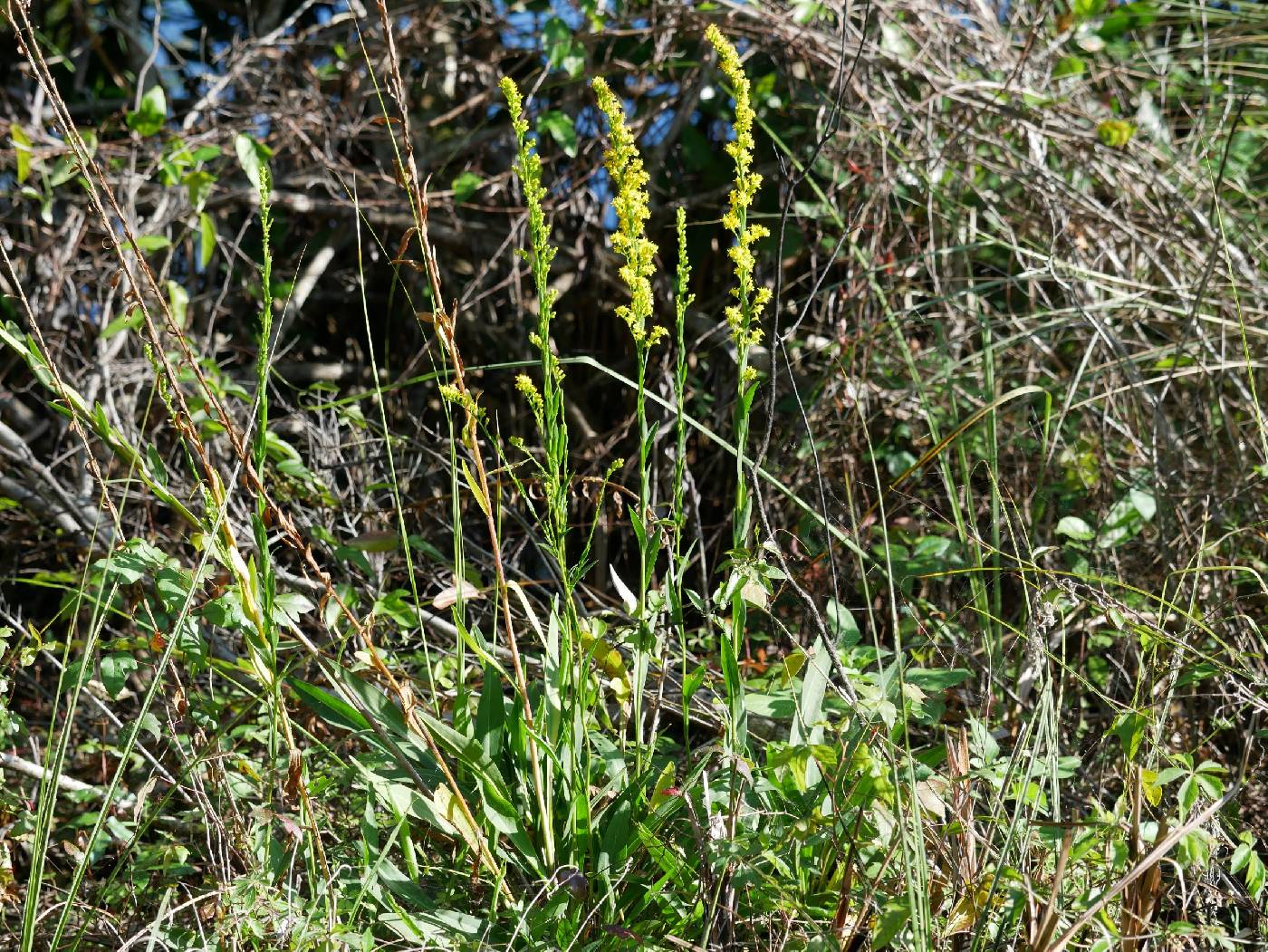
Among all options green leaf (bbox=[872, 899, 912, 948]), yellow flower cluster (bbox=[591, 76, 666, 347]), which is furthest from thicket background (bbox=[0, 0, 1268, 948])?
yellow flower cluster (bbox=[591, 76, 666, 347])

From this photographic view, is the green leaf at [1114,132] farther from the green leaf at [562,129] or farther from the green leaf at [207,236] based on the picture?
the green leaf at [207,236]

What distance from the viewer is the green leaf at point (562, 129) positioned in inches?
94.8

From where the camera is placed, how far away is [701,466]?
8.03ft

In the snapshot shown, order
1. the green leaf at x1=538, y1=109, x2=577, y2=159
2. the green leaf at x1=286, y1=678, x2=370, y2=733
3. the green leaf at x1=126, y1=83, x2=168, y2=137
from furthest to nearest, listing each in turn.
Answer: the green leaf at x1=538, y1=109, x2=577, y2=159, the green leaf at x1=126, y1=83, x2=168, y2=137, the green leaf at x1=286, y1=678, x2=370, y2=733

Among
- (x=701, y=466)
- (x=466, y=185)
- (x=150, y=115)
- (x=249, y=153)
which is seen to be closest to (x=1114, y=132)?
(x=701, y=466)

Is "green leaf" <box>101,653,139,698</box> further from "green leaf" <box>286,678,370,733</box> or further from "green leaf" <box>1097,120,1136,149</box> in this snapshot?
"green leaf" <box>1097,120,1136,149</box>

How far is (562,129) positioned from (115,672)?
4.96ft

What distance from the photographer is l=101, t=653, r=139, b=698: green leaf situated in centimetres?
133

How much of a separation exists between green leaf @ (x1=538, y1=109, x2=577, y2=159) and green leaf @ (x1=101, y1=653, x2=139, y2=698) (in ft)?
4.72

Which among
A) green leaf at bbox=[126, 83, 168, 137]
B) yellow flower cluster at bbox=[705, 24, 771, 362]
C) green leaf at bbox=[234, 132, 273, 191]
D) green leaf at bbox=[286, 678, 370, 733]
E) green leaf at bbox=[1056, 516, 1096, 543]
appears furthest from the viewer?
green leaf at bbox=[126, 83, 168, 137]

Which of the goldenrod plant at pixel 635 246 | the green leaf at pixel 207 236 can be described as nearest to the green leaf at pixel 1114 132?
the goldenrod plant at pixel 635 246

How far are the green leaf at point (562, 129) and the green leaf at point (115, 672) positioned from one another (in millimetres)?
1440

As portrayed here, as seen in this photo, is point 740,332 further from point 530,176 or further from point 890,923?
point 890,923

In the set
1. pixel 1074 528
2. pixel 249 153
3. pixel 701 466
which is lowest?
pixel 701 466
